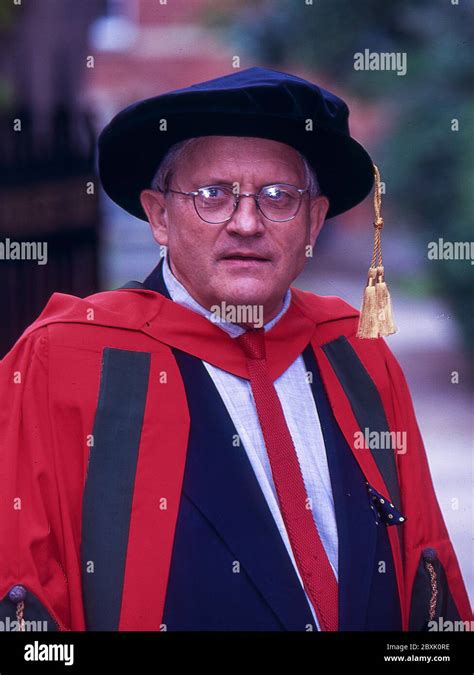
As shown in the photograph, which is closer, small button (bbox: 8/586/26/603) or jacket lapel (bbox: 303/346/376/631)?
small button (bbox: 8/586/26/603)

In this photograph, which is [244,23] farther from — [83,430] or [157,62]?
[83,430]

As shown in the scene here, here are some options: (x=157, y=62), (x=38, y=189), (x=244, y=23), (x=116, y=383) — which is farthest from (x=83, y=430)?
(x=157, y=62)

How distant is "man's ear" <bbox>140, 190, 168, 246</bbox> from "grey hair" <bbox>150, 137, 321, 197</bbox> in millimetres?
21

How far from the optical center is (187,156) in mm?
2885

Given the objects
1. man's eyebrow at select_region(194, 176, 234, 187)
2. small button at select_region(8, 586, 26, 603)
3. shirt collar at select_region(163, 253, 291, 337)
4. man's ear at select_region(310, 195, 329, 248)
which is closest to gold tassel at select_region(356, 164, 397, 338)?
man's ear at select_region(310, 195, 329, 248)

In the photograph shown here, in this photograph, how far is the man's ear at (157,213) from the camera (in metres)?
2.99

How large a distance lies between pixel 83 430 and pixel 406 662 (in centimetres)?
100

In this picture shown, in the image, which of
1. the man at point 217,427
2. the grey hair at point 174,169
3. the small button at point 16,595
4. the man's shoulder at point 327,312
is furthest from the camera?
the man's shoulder at point 327,312

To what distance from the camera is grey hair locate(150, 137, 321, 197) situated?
290 centimetres

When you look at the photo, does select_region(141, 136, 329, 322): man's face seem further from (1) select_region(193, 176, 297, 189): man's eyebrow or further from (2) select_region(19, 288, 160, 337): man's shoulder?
(2) select_region(19, 288, 160, 337): man's shoulder

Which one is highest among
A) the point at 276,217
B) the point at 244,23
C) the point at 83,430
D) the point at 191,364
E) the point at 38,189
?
the point at 244,23

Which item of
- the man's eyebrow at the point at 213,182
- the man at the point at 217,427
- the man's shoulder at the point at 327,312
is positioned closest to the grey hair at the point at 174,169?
the man at the point at 217,427

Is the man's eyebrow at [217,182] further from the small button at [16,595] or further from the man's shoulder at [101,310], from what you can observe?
the small button at [16,595]

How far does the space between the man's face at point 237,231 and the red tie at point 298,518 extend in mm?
296
